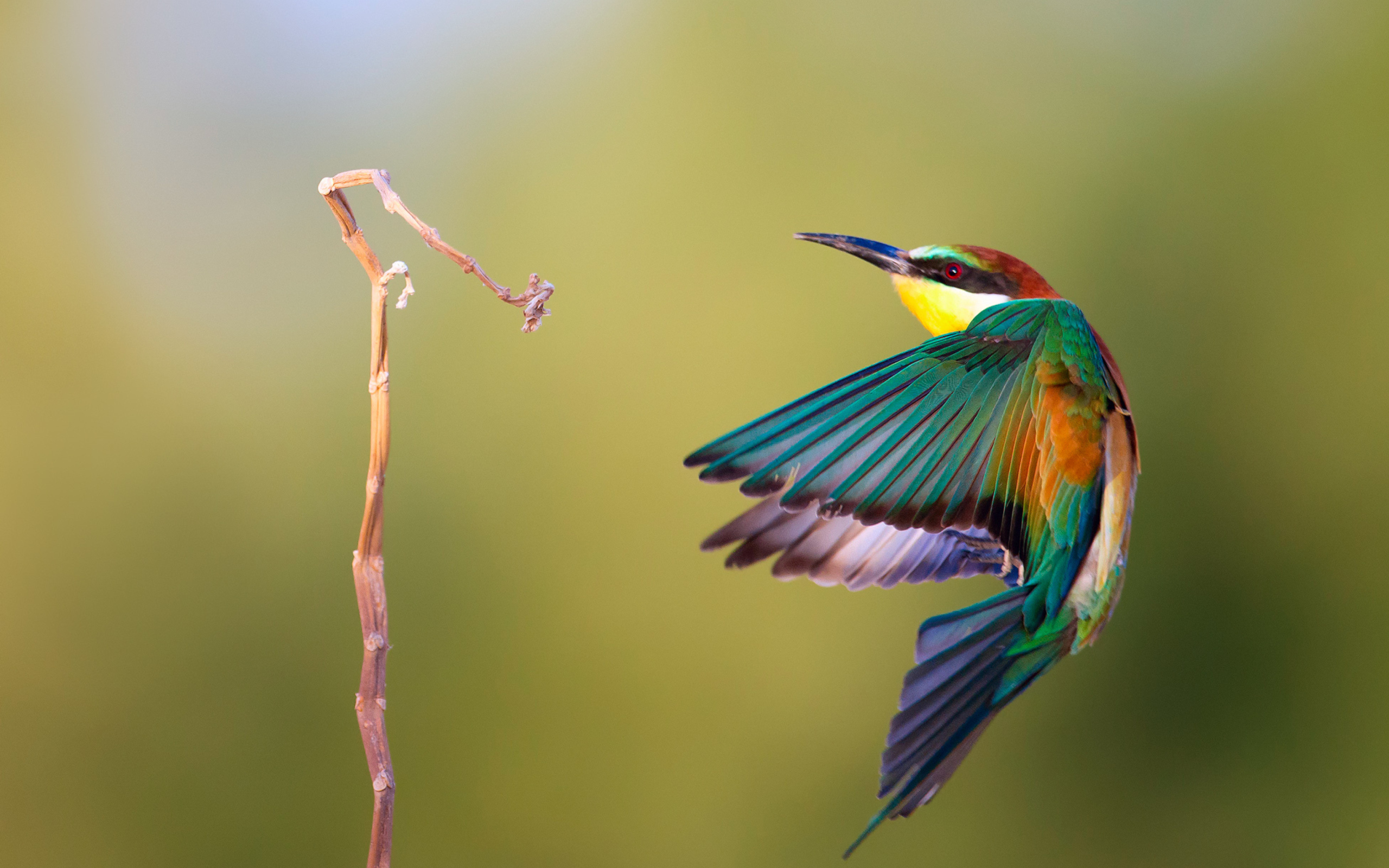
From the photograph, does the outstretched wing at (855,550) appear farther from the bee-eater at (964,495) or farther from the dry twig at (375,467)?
the dry twig at (375,467)

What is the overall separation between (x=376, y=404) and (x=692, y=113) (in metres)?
1.18

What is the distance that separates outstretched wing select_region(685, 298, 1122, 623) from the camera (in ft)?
1.16

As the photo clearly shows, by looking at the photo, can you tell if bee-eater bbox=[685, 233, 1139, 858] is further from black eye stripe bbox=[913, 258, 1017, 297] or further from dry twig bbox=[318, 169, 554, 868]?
dry twig bbox=[318, 169, 554, 868]

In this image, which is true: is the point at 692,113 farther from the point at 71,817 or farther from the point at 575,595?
the point at 71,817

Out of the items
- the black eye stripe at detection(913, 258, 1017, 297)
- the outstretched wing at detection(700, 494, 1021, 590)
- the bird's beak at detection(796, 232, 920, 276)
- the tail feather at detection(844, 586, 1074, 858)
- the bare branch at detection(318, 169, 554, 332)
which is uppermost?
the bird's beak at detection(796, 232, 920, 276)

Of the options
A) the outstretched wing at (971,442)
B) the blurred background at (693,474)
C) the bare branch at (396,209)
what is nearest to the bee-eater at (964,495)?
the outstretched wing at (971,442)

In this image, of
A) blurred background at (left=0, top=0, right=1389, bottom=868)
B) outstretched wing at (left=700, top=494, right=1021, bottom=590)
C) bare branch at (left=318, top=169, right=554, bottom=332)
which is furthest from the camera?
Answer: blurred background at (left=0, top=0, right=1389, bottom=868)

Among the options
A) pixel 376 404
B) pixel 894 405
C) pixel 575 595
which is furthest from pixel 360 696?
pixel 575 595

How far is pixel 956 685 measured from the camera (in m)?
0.41

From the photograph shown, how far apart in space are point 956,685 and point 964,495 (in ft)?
0.27

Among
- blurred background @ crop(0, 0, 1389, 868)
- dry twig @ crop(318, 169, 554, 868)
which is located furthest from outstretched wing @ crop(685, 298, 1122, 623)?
blurred background @ crop(0, 0, 1389, 868)

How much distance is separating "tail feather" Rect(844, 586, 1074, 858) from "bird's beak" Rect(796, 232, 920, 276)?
21 cm

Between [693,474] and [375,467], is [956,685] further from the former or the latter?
[693,474]

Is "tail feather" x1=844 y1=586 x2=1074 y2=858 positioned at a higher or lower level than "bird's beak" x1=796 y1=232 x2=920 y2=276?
lower
